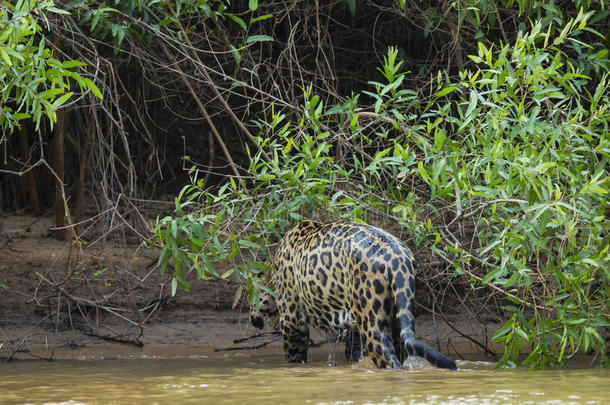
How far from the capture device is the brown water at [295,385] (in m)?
4.53

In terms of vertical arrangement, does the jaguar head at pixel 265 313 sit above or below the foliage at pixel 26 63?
below

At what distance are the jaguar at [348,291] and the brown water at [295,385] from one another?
0.23 metres

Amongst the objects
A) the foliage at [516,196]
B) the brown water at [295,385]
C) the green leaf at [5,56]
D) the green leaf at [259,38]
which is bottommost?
the brown water at [295,385]

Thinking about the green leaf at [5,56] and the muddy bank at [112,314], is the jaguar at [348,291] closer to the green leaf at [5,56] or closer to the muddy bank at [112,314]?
the muddy bank at [112,314]

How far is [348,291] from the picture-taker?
6188mm

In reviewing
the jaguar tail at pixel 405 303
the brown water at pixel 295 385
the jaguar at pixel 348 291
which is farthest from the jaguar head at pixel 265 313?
the jaguar tail at pixel 405 303

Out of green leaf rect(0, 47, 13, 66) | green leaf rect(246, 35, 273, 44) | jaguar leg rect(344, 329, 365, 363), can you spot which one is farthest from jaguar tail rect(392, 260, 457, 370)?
green leaf rect(0, 47, 13, 66)

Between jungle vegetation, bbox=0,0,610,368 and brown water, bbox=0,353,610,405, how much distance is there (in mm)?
483

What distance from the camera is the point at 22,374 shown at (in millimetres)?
6086

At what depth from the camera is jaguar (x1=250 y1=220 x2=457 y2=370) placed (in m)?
5.87

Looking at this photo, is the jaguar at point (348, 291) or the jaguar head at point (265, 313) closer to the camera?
the jaguar at point (348, 291)

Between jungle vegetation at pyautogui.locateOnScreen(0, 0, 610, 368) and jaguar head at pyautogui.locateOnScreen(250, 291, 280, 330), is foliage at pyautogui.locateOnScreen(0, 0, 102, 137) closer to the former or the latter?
jungle vegetation at pyautogui.locateOnScreen(0, 0, 610, 368)

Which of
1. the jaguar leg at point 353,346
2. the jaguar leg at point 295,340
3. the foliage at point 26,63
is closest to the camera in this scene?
the foliage at point 26,63

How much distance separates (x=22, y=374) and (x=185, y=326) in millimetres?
1862
